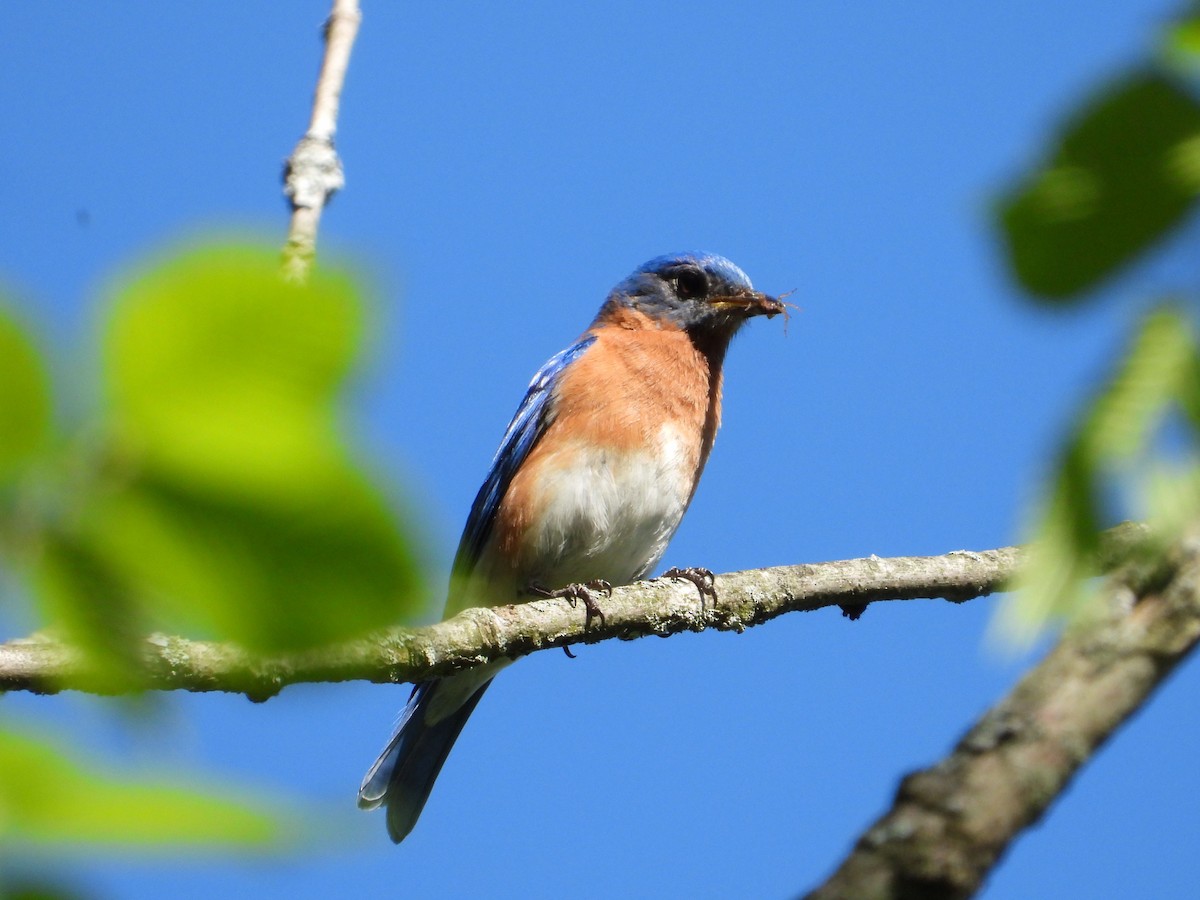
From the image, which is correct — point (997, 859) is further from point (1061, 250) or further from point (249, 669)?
point (249, 669)

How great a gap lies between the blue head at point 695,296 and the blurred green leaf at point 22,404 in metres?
8.82

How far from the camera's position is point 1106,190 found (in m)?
1.00

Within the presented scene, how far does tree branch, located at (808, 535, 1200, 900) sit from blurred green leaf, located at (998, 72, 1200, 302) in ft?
2.09

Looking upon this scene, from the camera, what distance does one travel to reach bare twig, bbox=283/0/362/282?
Result: 13.1 ft

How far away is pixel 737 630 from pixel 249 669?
5.54 meters

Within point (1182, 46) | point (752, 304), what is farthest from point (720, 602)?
point (1182, 46)

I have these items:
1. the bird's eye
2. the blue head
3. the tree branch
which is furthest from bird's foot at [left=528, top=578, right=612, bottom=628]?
the tree branch

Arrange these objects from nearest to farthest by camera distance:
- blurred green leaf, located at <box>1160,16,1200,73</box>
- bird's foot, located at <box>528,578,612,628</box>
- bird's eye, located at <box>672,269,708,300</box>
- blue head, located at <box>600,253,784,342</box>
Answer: blurred green leaf, located at <box>1160,16,1200,73</box> → bird's foot, located at <box>528,578,612,628</box> → blue head, located at <box>600,253,784,342</box> → bird's eye, located at <box>672,269,708,300</box>

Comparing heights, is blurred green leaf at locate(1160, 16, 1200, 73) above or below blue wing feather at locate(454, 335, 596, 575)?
below

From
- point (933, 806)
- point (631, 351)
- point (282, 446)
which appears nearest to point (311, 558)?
point (282, 446)

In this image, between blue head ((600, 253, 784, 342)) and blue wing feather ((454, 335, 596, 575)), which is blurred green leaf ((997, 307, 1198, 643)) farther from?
blue head ((600, 253, 784, 342))

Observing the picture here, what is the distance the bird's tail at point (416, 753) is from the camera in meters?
8.55

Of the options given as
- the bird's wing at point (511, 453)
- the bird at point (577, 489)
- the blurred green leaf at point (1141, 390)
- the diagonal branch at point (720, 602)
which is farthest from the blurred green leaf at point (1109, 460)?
the bird's wing at point (511, 453)

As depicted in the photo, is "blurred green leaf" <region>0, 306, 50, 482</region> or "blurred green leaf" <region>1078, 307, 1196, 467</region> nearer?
"blurred green leaf" <region>0, 306, 50, 482</region>
